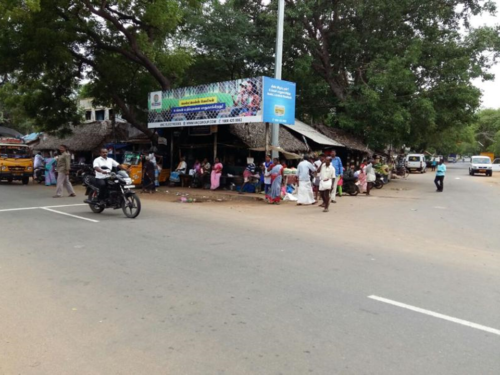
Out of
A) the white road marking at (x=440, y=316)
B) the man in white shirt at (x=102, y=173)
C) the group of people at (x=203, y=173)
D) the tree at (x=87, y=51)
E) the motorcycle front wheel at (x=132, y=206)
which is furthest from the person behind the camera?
the group of people at (x=203, y=173)

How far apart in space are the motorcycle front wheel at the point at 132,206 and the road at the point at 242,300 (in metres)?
0.94

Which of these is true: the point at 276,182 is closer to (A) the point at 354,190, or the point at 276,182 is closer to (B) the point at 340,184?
(B) the point at 340,184

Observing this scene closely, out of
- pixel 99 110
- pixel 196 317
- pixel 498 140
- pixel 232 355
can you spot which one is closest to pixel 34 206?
pixel 196 317

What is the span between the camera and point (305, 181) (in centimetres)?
1341

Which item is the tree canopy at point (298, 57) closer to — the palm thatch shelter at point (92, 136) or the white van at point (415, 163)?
the palm thatch shelter at point (92, 136)

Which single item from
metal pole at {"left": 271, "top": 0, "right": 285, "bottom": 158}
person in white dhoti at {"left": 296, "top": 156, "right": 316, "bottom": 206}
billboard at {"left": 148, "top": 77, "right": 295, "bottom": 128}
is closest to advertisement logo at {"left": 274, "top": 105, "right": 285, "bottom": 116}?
billboard at {"left": 148, "top": 77, "right": 295, "bottom": 128}

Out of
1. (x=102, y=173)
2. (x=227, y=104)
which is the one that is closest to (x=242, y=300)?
(x=102, y=173)

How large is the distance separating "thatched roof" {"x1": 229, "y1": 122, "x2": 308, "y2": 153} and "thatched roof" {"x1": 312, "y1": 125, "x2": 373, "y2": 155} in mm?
4249

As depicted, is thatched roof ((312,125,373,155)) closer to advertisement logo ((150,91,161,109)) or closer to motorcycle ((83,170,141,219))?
advertisement logo ((150,91,161,109))

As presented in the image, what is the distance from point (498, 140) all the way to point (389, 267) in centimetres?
8346

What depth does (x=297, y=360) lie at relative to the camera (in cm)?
321

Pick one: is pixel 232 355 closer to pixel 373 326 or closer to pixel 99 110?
pixel 373 326

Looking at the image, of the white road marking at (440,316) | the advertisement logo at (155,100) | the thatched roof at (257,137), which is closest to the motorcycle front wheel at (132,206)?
the white road marking at (440,316)

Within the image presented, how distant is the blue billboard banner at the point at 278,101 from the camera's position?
1457 centimetres
